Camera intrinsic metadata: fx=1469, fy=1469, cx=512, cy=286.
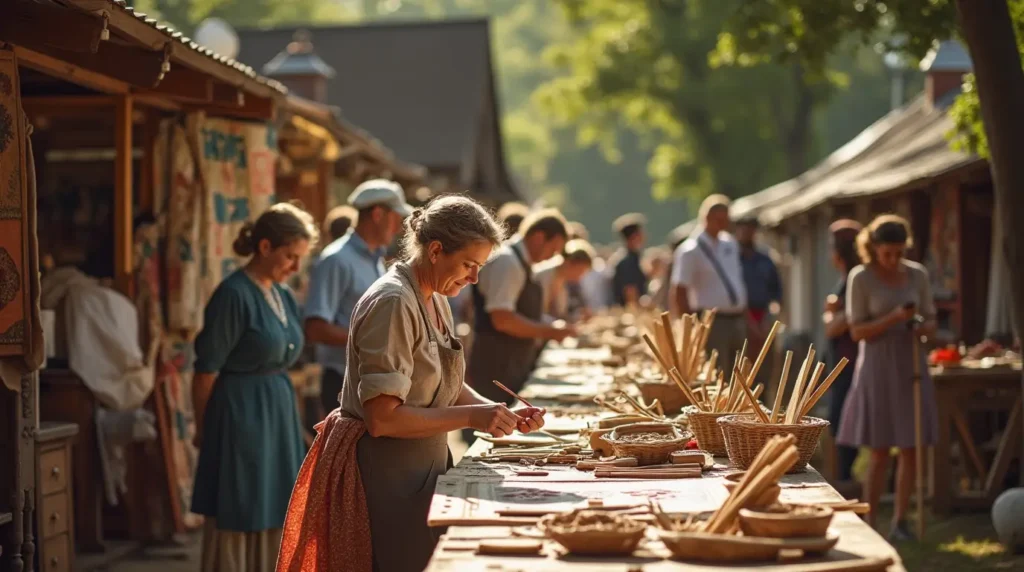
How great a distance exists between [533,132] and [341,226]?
184 ft

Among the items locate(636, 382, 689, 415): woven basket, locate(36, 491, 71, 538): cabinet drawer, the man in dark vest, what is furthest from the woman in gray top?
locate(36, 491, 71, 538): cabinet drawer

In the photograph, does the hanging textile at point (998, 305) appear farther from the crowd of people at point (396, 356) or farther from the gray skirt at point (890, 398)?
the gray skirt at point (890, 398)

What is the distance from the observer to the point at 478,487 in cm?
424

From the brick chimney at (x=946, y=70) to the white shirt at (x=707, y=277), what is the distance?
8.63 m

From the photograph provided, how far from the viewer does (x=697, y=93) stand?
113 ft

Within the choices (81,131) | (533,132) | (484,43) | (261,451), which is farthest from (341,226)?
(533,132)

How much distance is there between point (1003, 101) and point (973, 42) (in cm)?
34

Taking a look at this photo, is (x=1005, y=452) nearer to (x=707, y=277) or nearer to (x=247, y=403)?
(x=707, y=277)

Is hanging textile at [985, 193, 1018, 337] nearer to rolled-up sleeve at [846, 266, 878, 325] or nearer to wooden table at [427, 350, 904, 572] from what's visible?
rolled-up sleeve at [846, 266, 878, 325]

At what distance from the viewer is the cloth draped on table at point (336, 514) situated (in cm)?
434

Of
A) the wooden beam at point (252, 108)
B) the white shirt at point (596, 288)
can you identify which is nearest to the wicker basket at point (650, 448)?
the wooden beam at point (252, 108)

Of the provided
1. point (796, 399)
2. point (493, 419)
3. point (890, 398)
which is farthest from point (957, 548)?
point (493, 419)

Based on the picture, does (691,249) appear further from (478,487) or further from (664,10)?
(664,10)

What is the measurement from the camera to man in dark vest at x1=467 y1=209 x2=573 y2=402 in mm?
8508
